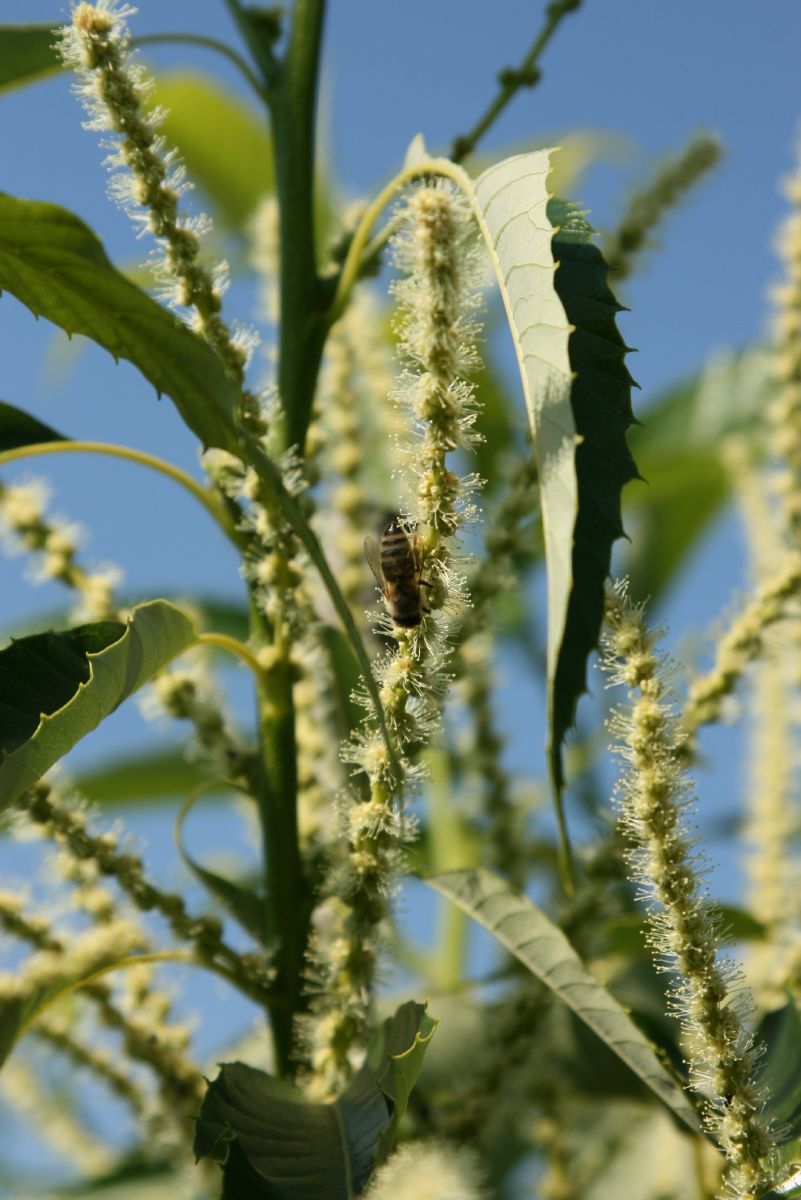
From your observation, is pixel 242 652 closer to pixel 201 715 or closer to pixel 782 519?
pixel 201 715

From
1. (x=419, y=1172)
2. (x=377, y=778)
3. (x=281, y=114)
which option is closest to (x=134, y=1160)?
(x=419, y=1172)

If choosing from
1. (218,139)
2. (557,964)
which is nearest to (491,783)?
A: (557,964)

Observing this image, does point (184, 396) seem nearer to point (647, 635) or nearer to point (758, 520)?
point (647, 635)

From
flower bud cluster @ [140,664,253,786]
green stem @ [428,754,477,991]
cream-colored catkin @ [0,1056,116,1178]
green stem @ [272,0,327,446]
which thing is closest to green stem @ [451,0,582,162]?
green stem @ [272,0,327,446]

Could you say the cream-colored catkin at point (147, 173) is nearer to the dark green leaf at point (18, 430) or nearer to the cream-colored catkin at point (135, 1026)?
the dark green leaf at point (18, 430)

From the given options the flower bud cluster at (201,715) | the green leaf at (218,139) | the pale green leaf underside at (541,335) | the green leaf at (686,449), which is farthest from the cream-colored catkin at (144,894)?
the green leaf at (218,139)

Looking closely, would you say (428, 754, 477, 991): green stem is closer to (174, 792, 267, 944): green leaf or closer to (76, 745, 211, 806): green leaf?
(76, 745, 211, 806): green leaf
